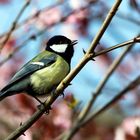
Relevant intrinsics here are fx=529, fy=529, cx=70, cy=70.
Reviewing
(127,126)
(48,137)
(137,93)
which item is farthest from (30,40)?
(137,93)

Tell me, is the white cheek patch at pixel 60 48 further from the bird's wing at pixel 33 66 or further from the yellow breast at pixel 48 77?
the yellow breast at pixel 48 77

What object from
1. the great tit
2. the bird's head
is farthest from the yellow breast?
the bird's head

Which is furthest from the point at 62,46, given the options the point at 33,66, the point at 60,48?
the point at 33,66

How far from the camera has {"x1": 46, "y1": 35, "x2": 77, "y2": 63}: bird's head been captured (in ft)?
10.5

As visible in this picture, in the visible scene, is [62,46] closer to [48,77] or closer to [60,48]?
[60,48]

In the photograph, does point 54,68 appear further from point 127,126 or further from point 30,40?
point 127,126

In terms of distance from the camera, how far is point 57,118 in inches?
166

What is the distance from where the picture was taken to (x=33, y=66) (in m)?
3.10

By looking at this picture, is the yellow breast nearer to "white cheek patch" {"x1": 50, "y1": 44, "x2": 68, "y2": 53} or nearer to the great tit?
the great tit

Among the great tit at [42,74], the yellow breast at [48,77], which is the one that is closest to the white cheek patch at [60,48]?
the great tit at [42,74]

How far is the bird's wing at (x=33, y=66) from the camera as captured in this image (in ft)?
9.79

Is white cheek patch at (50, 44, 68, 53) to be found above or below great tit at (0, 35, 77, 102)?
above

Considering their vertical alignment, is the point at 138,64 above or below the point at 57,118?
above

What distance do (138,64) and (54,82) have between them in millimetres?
2694
